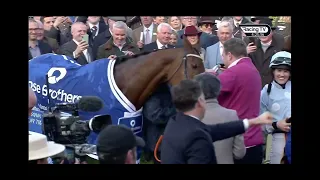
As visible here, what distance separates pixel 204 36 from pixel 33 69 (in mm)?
1607

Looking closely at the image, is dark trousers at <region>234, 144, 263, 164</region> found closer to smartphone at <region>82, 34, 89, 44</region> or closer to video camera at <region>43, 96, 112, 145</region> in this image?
video camera at <region>43, 96, 112, 145</region>

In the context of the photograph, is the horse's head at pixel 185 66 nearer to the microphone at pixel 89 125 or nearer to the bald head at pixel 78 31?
the microphone at pixel 89 125

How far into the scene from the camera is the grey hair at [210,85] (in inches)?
178

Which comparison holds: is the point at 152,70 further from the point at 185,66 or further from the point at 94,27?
the point at 94,27

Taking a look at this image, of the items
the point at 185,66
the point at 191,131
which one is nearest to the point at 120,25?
the point at 185,66

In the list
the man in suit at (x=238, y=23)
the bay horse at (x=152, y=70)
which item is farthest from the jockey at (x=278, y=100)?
the bay horse at (x=152, y=70)

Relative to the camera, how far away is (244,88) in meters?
5.20

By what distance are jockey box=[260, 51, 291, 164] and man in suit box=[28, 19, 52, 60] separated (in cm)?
205

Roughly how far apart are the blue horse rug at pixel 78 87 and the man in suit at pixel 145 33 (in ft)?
1.03

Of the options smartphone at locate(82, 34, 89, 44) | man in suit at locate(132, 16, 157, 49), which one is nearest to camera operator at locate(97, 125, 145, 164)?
man in suit at locate(132, 16, 157, 49)

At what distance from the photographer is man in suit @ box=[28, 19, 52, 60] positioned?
5.42m

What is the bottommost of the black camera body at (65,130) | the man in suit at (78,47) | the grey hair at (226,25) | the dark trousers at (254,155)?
the dark trousers at (254,155)
